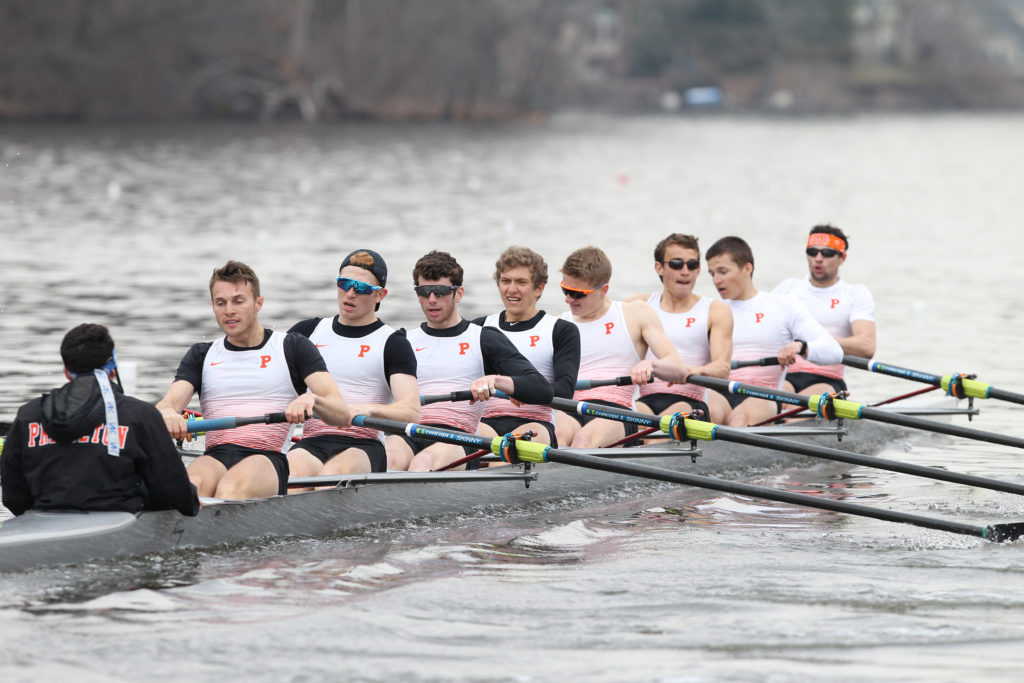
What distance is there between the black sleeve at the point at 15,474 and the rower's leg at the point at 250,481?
0.90m

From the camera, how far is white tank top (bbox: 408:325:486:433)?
884cm

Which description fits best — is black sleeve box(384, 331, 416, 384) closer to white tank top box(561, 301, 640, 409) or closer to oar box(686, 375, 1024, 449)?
white tank top box(561, 301, 640, 409)

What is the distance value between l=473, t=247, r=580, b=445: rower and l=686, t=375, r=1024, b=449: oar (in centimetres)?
126

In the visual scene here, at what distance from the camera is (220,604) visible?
22.0ft

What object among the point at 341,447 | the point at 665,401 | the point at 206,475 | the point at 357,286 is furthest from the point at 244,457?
the point at 665,401

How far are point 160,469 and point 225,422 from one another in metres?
0.75

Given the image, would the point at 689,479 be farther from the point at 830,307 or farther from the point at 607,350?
the point at 830,307

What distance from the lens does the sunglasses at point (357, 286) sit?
316 inches

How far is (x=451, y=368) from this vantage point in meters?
8.85

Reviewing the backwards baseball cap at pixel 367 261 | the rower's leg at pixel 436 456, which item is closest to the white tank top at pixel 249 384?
the backwards baseball cap at pixel 367 261

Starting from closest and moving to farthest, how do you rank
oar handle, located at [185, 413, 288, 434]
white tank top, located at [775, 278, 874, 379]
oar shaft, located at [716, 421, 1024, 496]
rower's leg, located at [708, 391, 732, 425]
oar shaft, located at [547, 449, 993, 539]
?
1. oar handle, located at [185, 413, 288, 434]
2. oar shaft, located at [547, 449, 993, 539]
3. oar shaft, located at [716, 421, 1024, 496]
4. rower's leg, located at [708, 391, 732, 425]
5. white tank top, located at [775, 278, 874, 379]

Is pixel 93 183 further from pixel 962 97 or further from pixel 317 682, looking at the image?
pixel 962 97

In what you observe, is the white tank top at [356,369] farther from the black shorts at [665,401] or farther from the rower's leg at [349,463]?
the black shorts at [665,401]

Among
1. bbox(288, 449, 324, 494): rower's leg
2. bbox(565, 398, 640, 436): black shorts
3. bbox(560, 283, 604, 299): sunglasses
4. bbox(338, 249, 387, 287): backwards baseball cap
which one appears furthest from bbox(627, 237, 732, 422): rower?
bbox(288, 449, 324, 494): rower's leg
